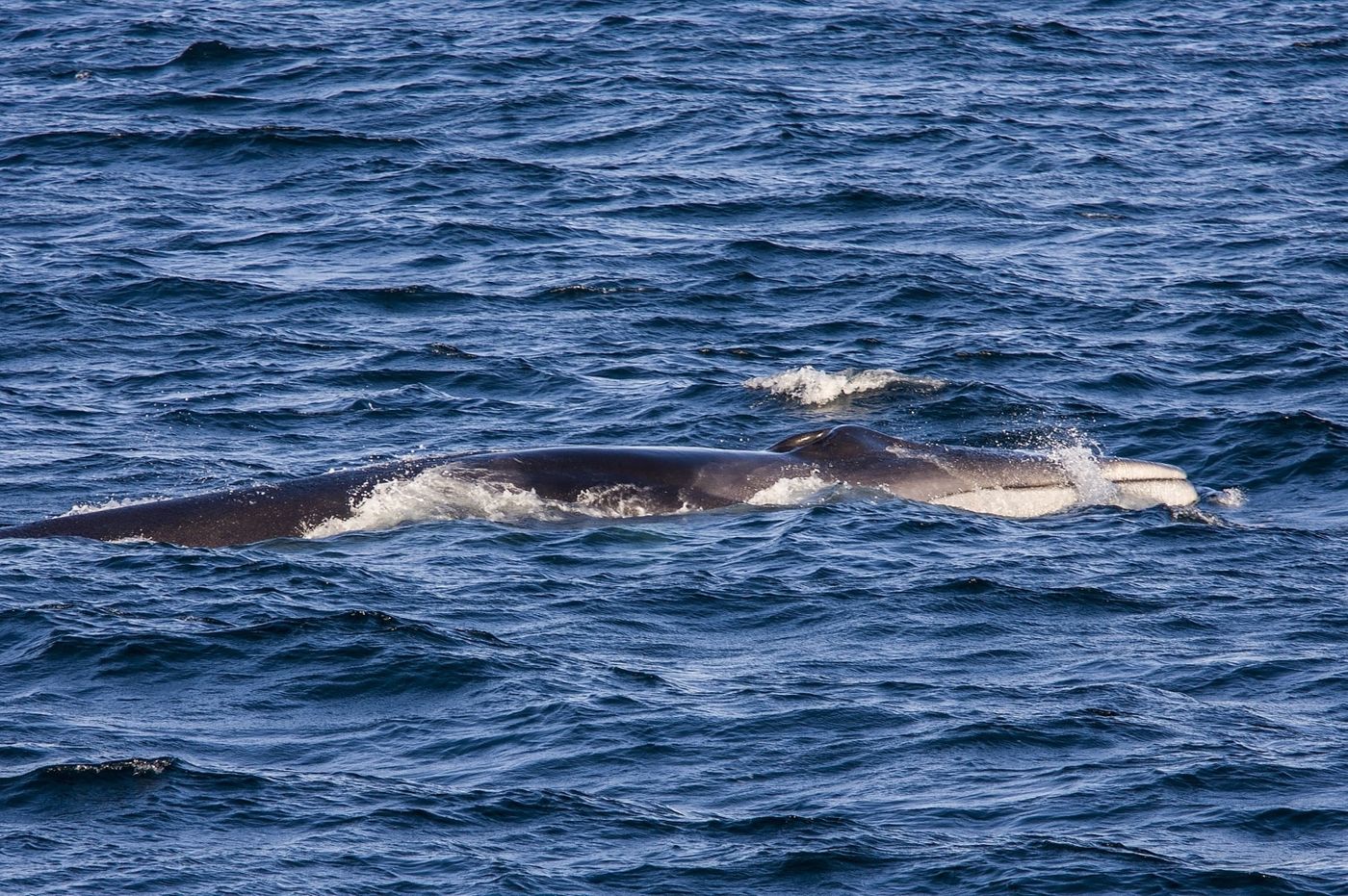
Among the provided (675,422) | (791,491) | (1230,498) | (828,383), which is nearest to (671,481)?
(791,491)

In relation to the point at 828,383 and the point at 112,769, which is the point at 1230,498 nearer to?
the point at 828,383

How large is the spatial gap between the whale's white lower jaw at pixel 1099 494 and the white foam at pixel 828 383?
17.9 feet

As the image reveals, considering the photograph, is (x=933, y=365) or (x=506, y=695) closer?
(x=506, y=695)

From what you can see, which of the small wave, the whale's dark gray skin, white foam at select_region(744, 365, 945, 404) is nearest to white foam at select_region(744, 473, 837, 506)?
the whale's dark gray skin

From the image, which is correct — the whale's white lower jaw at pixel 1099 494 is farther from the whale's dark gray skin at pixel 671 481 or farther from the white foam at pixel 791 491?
the white foam at pixel 791 491

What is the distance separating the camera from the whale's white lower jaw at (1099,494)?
926 inches

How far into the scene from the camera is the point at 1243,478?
25531 millimetres

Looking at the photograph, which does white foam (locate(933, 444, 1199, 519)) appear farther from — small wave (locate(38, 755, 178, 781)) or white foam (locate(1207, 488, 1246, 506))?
small wave (locate(38, 755, 178, 781))

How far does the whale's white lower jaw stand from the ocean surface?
25 centimetres

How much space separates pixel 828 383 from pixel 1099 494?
6115mm

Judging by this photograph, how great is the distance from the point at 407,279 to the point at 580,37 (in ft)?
59.9

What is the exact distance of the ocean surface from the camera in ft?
49.1

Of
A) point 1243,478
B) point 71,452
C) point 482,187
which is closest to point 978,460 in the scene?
point 1243,478

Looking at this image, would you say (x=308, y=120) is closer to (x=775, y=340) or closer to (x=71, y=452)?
(x=775, y=340)
